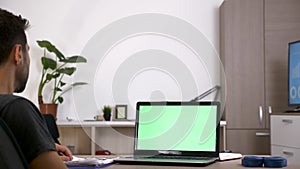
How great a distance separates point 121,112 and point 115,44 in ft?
2.30

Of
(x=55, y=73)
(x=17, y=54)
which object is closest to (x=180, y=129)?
(x=17, y=54)

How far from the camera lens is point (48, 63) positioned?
4.35 m

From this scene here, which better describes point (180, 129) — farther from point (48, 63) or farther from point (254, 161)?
point (48, 63)

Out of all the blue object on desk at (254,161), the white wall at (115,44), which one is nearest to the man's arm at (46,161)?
the blue object on desk at (254,161)

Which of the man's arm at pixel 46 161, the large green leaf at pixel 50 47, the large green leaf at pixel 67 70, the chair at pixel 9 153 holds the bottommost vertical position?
the man's arm at pixel 46 161

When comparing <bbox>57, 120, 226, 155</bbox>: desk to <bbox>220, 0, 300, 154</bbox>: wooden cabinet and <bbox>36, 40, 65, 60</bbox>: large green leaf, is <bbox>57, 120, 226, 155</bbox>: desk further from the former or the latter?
<bbox>36, 40, 65, 60</bbox>: large green leaf

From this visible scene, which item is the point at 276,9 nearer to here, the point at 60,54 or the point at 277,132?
the point at 277,132

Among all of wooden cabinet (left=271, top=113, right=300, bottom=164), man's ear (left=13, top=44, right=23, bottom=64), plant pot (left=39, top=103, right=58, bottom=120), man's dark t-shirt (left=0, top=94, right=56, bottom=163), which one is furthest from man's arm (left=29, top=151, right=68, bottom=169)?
plant pot (left=39, top=103, right=58, bottom=120)

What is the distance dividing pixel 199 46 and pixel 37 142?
3.66 m

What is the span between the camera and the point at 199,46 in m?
4.79

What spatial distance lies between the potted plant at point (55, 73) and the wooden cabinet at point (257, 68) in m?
1.44

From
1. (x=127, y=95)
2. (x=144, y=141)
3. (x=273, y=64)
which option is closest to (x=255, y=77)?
(x=273, y=64)

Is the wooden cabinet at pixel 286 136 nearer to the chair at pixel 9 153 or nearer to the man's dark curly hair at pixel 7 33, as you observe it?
the man's dark curly hair at pixel 7 33

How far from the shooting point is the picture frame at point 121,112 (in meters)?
4.53
